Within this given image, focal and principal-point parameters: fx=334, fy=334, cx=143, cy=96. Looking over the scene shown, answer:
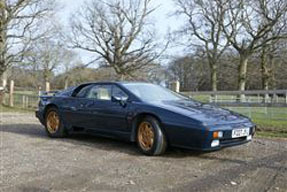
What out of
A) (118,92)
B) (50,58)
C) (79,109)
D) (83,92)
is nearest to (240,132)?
(118,92)

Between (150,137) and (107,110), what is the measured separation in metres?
1.14

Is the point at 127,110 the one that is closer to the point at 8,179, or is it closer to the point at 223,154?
the point at 223,154

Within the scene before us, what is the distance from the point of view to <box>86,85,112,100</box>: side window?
249 inches

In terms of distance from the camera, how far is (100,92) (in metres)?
6.53

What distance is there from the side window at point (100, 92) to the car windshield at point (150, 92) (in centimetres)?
39

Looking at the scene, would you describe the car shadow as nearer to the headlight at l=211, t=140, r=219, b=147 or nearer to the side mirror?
the headlight at l=211, t=140, r=219, b=147

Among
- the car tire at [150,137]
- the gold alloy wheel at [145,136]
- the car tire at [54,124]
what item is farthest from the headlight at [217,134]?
the car tire at [54,124]

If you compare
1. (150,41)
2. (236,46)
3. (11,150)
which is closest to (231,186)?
(11,150)

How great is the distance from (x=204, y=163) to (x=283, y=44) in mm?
26336

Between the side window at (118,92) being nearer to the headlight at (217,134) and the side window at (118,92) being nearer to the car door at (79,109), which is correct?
the car door at (79,109)

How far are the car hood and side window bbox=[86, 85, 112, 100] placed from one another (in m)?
1.21

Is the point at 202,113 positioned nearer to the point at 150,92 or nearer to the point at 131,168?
the point at 150,92

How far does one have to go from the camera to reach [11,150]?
19.0 ft

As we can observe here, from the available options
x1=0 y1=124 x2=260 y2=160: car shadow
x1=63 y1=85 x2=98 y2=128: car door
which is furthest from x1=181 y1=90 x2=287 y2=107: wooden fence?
x1=63 y1=85 x2=98 y2=128: car door
